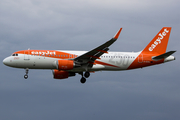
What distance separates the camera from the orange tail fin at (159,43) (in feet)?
146

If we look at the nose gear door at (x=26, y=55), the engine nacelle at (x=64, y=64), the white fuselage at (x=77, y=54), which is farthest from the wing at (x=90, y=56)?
the nose gear door at (x=26, y=55)

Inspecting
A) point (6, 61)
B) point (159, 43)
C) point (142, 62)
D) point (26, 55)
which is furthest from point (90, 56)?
point (159, 43)

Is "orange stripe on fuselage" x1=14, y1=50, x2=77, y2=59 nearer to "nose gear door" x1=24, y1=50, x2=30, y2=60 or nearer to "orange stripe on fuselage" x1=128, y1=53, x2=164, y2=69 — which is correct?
"nose gear door" x1=24, y1=50, x2=30, y2=60

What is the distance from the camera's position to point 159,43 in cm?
4531

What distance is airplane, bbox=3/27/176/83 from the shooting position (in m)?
39.4

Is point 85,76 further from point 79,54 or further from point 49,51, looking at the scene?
point 49,51

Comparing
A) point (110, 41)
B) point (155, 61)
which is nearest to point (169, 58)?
point (155, 61)

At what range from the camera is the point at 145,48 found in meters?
44.6

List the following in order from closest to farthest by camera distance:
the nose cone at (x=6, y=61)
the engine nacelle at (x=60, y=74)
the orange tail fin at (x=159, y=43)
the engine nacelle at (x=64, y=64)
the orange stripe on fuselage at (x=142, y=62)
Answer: the engine nacelle at (x=64, y=64) < the nose cone at (x=6, y=61) < the orange stripe on fuselage at (x=142, y=62) < the engine nacelle at (x=60, y=74) < the orange tail fin at (x=159, y=43)

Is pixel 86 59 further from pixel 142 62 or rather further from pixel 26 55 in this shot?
pixel 142 62

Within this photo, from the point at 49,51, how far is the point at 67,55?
2503mm

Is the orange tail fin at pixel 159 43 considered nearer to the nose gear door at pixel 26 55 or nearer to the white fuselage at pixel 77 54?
the white fuselage at pixel 77 54

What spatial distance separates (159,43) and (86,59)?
12429 mm

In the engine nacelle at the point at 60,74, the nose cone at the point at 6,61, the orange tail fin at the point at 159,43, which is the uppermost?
the orange tail fin at the point at 159,43
